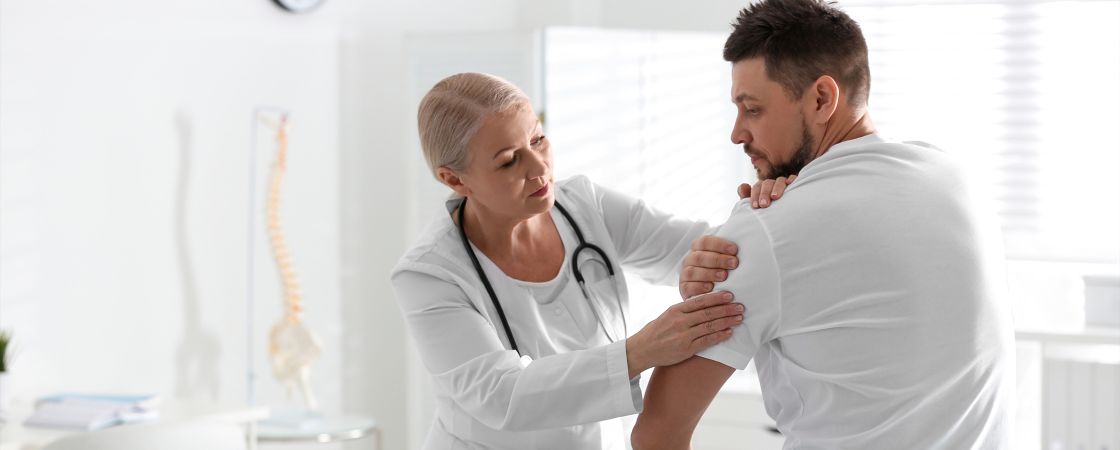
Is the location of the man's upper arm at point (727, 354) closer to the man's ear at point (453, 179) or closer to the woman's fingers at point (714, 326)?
the woman's fingers at point (714, 326)

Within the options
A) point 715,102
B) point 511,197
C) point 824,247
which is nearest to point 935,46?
point 715,102

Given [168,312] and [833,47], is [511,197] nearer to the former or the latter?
[833,47]

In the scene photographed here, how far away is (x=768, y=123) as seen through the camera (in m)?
1.41

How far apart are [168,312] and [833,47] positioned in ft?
7.49

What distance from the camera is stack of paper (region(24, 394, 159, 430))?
239 centimetres

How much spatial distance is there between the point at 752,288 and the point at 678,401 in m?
0.21

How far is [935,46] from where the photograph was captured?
369 cm

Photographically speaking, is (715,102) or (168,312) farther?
(715,102)

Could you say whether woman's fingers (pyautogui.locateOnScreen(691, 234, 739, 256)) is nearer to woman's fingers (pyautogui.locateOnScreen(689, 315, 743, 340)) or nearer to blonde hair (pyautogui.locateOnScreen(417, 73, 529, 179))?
woman's fingers (pyautogui.locateOnScreen(689, 315, 743, 340))

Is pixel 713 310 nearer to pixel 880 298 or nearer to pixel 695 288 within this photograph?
pixel 695 288

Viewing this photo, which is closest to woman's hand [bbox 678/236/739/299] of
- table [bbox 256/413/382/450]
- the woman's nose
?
the woman's nose

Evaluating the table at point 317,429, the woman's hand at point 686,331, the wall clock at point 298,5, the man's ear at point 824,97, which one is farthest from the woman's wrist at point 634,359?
the wall clock at point 298,5

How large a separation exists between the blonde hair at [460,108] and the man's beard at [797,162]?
459mm

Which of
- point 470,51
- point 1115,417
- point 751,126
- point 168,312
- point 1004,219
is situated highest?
point 470,51
